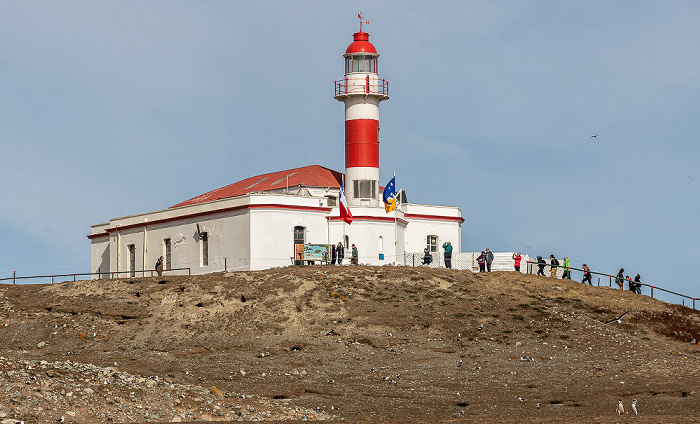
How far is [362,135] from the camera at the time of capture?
59.5 m

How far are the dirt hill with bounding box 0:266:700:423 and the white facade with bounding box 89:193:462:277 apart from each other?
427 cm

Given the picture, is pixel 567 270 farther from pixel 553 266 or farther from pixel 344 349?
A: pixel 344 349

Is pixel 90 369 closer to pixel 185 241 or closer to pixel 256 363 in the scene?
pixel 256 363

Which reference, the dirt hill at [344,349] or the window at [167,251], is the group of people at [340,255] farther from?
the window at [167,251]

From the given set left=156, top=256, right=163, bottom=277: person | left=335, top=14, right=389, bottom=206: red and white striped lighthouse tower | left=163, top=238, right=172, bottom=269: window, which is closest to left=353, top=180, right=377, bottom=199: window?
left=335, top=14, right=389, bottom=206: red and white striped lighthouse tower

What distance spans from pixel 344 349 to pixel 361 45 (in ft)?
75.0

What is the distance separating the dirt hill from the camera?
3128cm

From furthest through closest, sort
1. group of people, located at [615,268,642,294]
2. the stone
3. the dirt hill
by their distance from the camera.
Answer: group of people, located at [615,268,642,294] < the stone < the dirt hill

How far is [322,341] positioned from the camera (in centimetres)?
4362

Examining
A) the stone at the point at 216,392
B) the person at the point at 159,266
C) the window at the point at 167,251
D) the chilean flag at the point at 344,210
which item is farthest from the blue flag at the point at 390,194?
the stone at the point at 216,392

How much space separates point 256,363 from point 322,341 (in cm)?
377

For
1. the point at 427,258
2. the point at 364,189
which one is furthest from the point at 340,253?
the point at 364,189

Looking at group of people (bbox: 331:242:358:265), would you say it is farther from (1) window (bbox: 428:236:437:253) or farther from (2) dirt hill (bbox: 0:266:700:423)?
(1) window (bbox: 428:236:437:253)

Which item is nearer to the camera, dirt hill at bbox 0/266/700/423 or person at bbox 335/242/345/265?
dirt hill at bbox 0/266/700/423
